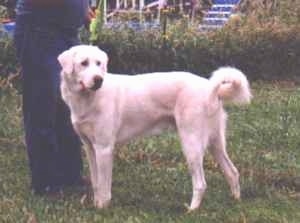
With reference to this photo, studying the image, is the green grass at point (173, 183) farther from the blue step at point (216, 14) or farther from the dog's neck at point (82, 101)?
the blue step at point (216, 14)

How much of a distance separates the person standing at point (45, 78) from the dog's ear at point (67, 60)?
1.32 ft

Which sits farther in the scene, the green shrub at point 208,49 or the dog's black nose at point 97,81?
the green shrub at point 208,49

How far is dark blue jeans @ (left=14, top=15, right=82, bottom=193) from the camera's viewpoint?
19.7ft

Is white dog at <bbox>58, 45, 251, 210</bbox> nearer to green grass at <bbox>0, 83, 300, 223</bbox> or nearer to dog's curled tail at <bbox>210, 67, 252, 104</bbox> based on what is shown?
dog's curled tail at <bbox>210, 67, 252, 104</bbox>

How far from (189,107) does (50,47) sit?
3.49 ft

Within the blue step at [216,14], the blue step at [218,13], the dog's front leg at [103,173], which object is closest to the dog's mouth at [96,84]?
the dog's front leg at [103,173]

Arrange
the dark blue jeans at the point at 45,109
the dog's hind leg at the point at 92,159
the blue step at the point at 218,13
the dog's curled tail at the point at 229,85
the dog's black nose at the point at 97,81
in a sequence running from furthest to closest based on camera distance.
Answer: the blue step at the point at 218,13, the dark blue jeans at the point at 45,109, the dog's hind leg at the point at 92,159, the dog's curled tail at the point at 229,85, the dog's black nose at the point at 97,81

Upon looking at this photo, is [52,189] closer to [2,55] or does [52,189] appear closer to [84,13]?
[84,13]

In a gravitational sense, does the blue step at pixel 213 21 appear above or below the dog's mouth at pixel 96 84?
below

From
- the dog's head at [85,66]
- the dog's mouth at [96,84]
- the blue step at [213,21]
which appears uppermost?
the dog's head at [85,66]

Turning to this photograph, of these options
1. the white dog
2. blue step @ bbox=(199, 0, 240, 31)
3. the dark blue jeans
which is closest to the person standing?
the dark blue jeans

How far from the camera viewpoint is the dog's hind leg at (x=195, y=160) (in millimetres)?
5770

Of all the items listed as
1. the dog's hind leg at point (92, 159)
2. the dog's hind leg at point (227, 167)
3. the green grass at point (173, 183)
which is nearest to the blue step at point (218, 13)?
the green grass at point (173, 183)

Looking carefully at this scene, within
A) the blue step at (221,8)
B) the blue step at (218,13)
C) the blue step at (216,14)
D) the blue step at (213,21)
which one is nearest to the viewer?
the blue step at (218,13)
